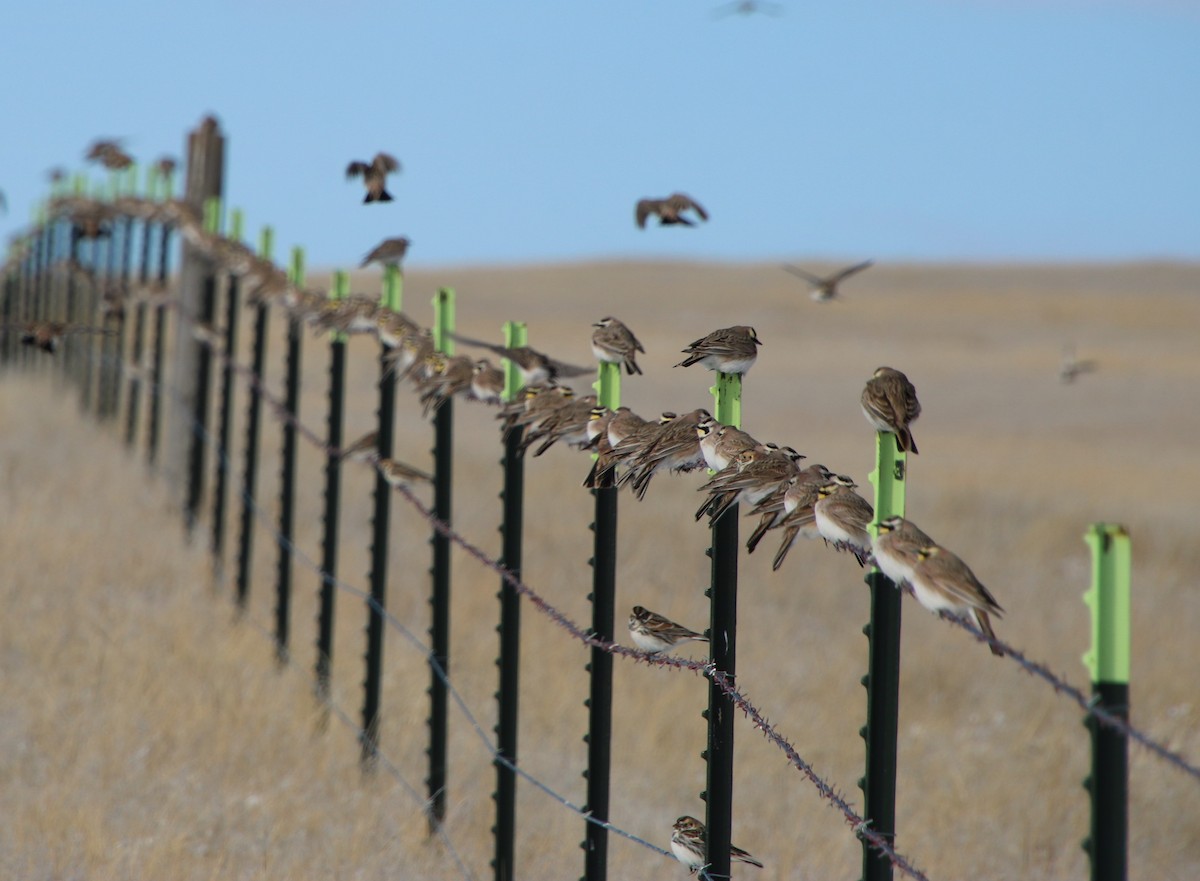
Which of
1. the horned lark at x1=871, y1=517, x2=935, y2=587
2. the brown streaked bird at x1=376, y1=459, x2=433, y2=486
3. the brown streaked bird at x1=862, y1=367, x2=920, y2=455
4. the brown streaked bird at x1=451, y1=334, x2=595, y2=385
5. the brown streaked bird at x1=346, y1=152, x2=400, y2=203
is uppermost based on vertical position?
the brown streaked bird at x1=346, y1=152, x2=400, y2=203

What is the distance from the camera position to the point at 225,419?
417 inches

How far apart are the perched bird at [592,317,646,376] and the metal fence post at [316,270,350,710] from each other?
3189 millimetres

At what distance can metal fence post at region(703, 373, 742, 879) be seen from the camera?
3.95 meters

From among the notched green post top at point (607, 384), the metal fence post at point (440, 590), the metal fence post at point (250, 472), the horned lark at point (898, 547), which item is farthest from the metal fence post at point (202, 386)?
the horned lark at point (898, 547)

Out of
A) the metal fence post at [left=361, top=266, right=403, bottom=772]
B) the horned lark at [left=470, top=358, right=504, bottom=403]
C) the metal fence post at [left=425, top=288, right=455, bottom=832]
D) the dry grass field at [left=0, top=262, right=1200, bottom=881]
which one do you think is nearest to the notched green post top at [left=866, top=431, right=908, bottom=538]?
the horned lark at [left=470, top=358, right=504, bottom=403]

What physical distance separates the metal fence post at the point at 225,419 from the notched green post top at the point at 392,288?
2985mm

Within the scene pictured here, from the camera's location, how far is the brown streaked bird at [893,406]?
10.9 ft

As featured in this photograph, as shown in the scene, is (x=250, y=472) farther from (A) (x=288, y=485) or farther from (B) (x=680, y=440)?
(B) (x=680, y=440)

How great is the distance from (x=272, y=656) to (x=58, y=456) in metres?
5.66

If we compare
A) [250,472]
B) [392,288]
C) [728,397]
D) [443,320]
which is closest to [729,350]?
[728,397]

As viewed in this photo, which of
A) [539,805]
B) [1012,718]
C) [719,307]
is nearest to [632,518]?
[1012,718]

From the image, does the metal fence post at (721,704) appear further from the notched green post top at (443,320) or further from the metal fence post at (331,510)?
the metal fence post at (331,510)

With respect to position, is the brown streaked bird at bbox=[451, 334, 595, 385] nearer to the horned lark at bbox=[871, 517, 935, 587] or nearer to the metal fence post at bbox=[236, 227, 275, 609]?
the horned lark at bbox=[871, 517, 935, 587]

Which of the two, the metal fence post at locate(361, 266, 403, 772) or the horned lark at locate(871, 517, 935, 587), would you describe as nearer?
the horned lark at locate(871, 517, 935, 587)
